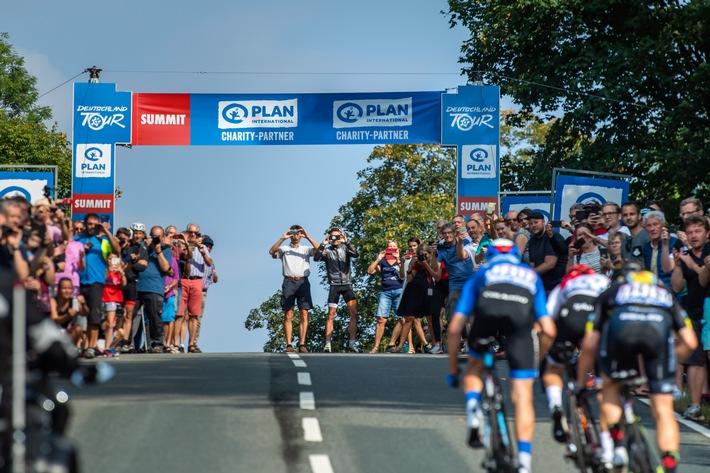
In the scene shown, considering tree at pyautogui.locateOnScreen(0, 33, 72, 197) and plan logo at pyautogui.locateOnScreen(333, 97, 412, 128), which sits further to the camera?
tree at pyautogui.locateOnScreen(0, 33, 72, 197)

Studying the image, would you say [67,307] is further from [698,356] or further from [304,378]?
[698,356]

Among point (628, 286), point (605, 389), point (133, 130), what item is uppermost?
point (133, 130)

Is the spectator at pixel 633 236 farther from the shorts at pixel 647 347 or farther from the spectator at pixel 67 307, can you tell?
the spectator at pixel 67 307

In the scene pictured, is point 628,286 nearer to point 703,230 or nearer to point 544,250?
point 703,230

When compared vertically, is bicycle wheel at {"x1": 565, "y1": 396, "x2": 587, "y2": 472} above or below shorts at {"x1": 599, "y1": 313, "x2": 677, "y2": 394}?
below

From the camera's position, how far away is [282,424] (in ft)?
41.7

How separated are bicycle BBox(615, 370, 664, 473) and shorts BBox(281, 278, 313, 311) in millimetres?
14065

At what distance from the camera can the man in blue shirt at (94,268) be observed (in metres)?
18.9

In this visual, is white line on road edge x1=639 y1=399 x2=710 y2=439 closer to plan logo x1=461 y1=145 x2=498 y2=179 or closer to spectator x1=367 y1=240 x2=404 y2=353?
spectator x1=367 y1=240 x2=404 y2=353

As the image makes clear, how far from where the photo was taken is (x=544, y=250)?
17594 mm

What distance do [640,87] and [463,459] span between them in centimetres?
2552

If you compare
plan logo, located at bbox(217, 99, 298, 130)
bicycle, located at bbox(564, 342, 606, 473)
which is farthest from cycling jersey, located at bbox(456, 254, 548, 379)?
plan logo, located at bbox(217, 99, 298, 130)

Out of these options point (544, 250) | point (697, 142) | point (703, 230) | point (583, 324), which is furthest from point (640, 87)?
point (583, 324)

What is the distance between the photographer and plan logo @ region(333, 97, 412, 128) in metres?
29.6
